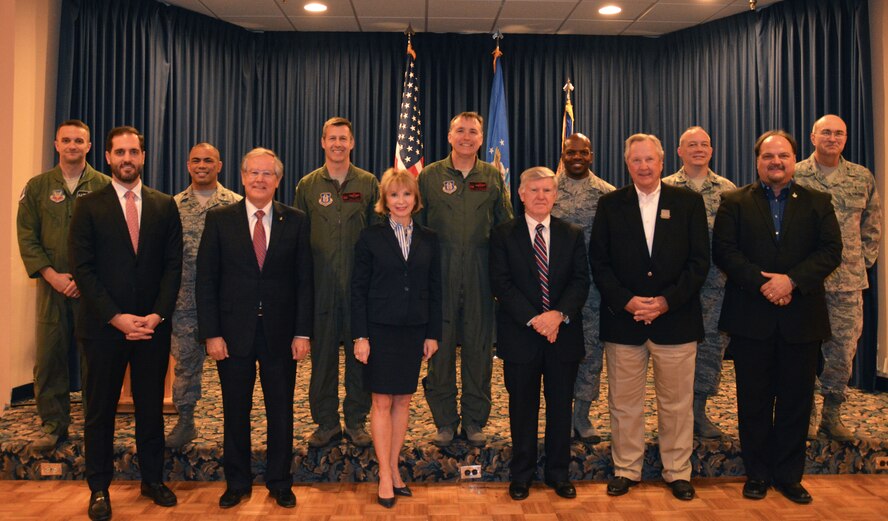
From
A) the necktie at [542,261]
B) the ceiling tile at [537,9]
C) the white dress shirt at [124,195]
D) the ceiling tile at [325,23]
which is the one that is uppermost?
the ceiling tile at [325,23]

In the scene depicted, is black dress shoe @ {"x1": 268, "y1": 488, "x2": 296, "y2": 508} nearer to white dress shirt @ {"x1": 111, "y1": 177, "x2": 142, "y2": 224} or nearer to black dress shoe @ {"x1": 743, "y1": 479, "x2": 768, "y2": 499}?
white dress shirt @ {"x1": 111, "y1": 177, "x2": 142, "y2": 224}

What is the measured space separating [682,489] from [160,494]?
97.1 inches

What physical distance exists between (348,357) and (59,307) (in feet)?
5.42

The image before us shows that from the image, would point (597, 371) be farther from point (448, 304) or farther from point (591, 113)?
point (591, 113)

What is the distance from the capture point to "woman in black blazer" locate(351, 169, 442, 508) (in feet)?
10.6

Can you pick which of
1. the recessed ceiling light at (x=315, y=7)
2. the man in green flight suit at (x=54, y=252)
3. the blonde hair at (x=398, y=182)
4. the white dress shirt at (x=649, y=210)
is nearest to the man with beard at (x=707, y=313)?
the white dress shirt at (x=649, y=210)

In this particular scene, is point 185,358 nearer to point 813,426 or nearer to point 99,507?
point 99,507

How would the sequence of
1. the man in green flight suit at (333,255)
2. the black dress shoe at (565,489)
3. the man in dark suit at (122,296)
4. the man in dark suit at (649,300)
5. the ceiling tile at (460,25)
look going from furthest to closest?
the ceiling tile at (460,25), the man in green flight suit at (333,255), the black dress shoe at (565,489), the man in dark suit at (649,300), the man in dark suit at (122,296)

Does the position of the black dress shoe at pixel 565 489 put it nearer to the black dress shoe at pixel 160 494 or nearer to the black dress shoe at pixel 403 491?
the black dress shoe at pixel 403 491

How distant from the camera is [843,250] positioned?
12.7 feet

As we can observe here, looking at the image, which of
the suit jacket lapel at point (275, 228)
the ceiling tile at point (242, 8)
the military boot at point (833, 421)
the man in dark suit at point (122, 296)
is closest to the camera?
the man in dark suit at point (122, 296)

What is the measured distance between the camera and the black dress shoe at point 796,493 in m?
3.33

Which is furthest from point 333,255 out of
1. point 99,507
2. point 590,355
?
point 99,507

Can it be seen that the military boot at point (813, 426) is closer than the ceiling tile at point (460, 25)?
Yes
